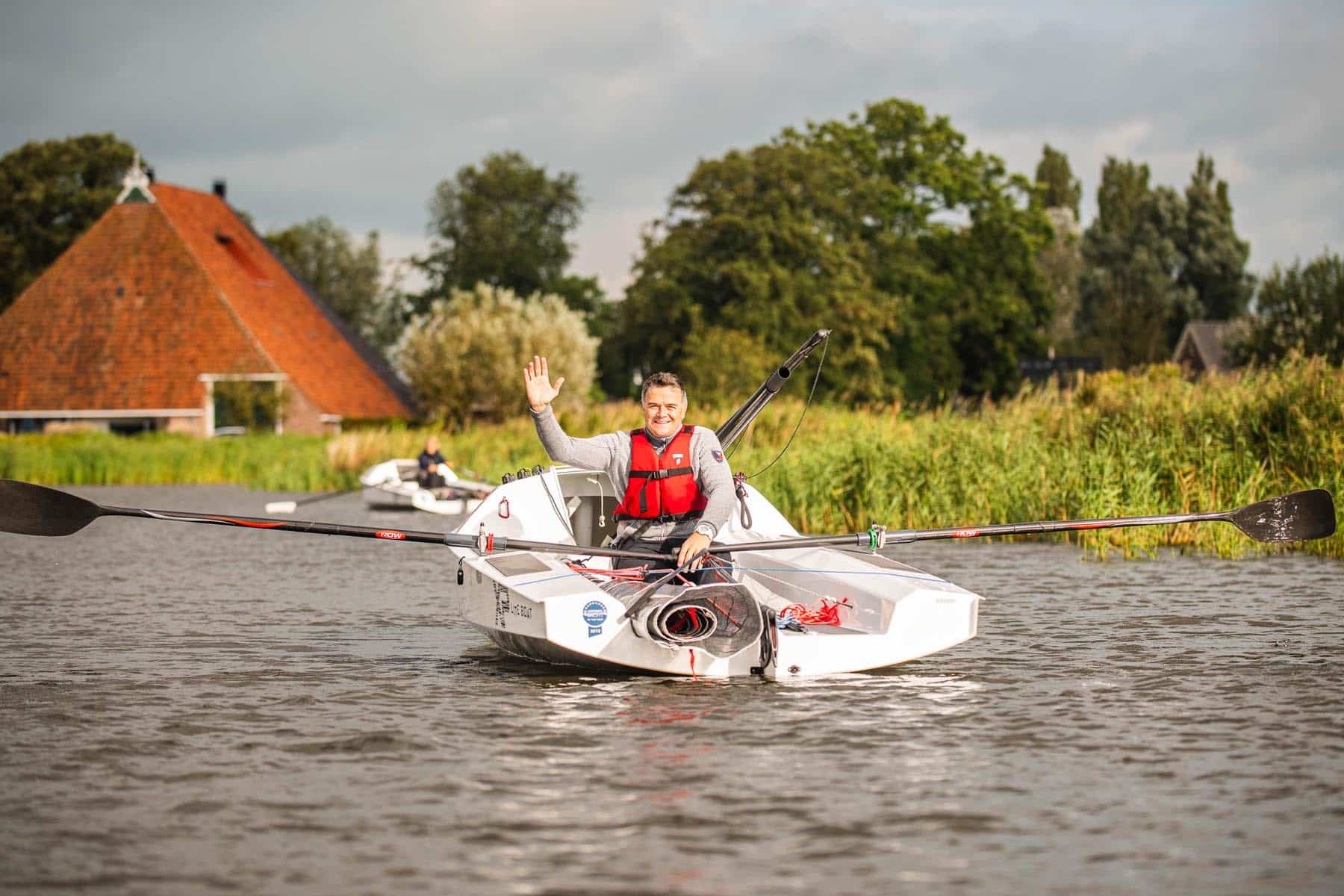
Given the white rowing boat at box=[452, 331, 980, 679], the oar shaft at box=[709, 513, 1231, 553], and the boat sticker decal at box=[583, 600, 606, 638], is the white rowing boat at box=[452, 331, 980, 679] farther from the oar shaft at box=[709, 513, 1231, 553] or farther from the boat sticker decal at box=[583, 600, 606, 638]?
the oar shaft at box=[709, 513, 1231, 553]

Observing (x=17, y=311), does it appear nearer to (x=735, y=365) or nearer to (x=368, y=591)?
(x=735, y=365)

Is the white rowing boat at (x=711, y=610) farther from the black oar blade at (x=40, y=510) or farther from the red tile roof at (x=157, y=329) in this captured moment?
the red tile roof at (x=157, y=329)

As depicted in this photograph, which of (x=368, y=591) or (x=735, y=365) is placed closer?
(x=368, y=591)

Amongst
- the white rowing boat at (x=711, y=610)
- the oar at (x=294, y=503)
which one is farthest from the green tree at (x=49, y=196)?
the white rowing boat at (x=711, y=610)

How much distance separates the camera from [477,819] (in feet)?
18.7

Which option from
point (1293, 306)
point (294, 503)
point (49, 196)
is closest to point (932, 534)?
point (294, 503)

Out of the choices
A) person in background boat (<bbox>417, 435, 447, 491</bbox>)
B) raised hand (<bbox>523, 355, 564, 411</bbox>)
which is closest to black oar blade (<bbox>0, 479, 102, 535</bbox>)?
raised hand (<bbox>523, 355, 564, 411</bbox>)

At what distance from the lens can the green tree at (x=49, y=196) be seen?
5272 centimetres

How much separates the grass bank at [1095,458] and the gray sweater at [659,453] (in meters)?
7.73

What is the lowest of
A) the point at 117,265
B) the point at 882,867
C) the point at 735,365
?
the point at 882,867

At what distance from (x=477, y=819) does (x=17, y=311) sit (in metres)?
44.7

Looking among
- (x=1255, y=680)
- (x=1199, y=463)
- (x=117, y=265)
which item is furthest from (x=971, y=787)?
(x=117, y=265)

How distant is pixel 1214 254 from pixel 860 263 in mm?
24987

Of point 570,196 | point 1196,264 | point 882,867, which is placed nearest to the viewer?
point 882,867
